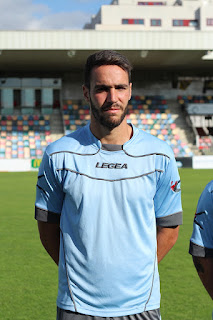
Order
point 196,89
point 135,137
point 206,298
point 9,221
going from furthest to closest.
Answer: point 196,89, point 9,221, point 206,298, point 135,137

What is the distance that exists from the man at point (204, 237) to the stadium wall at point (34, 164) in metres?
23.4

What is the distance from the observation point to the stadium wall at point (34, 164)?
83.4 feet

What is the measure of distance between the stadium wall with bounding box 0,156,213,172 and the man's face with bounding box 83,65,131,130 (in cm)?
2317

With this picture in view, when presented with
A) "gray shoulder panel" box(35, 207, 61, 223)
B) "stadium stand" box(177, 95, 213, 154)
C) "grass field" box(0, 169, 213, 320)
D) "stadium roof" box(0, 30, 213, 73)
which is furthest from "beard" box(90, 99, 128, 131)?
"stadium stand" box(177, 95, 213, 154)

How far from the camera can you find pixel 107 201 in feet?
6.84

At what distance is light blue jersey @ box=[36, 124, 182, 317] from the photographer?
6.77ft

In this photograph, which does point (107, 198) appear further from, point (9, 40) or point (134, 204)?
point (9, 40)

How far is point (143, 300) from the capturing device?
2070 millimetres

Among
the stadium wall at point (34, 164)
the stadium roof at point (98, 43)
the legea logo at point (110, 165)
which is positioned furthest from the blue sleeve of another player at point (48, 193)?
the stadium roof at point (98, 43)

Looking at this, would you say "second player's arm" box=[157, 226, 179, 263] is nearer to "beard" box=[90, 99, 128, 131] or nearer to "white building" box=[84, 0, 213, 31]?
"beard" box=[90, 99, 128, 131]

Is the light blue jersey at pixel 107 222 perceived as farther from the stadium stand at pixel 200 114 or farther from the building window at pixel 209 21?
the building window at pixel 209 21

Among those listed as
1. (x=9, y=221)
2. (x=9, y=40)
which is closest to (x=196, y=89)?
(x=9, y=40)

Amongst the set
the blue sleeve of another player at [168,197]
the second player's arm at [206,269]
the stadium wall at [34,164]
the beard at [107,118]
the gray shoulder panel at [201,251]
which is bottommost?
the stadium wall at [34,164]

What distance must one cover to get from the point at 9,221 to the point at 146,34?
20.6m
